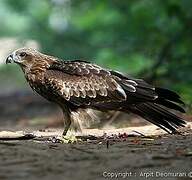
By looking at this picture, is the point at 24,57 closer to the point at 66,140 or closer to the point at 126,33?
the point at 66,140

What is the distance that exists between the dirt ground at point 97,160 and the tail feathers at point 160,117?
0.64 meters

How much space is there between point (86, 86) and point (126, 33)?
10.6 metres

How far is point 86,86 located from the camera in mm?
9180

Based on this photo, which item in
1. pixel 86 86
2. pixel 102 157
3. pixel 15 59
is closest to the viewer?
pixel 102 157

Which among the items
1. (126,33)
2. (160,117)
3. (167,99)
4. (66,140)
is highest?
(126,33)

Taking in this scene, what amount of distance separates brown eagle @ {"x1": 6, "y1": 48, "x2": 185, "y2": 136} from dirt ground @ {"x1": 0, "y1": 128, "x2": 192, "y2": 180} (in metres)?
0.86

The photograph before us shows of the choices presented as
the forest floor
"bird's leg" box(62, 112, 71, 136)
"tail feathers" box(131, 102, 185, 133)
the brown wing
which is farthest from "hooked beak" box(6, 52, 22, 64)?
"tail feathers" box(131, 102, 185, 133)

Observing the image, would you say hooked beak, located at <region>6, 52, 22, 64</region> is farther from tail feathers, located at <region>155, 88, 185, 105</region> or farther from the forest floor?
tail feathers, located at <region>155, 88, 185, 105</region>

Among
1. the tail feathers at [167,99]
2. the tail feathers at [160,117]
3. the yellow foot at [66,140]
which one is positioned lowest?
the yellow foot at [66,140]

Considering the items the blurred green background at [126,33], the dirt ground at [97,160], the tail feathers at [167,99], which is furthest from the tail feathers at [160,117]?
the blurred green background at [126,33]

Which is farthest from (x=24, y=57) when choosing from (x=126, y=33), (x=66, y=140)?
(x=126, y=33)

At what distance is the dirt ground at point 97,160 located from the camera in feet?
19.2

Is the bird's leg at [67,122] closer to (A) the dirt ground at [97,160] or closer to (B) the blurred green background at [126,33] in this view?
(A) the dirt ground at [97,160]

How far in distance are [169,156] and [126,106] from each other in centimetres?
256
